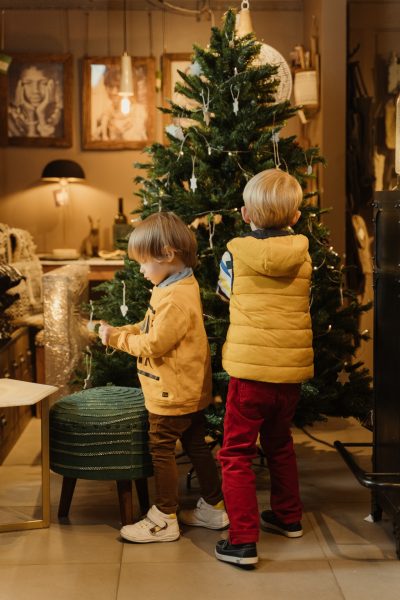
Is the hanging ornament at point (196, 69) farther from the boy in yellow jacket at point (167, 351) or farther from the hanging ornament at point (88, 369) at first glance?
the hanging ornament at point (88, 369)

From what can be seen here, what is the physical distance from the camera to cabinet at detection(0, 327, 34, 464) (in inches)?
181

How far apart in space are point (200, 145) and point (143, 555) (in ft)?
5.51

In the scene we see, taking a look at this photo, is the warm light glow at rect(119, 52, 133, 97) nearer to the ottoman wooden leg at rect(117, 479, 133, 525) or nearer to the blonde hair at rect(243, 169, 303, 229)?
the blonde hair at rect(243, 169, 303, 229)

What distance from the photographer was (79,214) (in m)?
7.55

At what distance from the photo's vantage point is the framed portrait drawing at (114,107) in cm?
741

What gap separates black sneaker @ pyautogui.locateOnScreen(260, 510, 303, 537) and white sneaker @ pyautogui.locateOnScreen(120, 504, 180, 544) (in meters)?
0.37

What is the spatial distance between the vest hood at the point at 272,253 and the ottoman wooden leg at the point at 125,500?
3.26 ft

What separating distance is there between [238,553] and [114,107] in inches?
204

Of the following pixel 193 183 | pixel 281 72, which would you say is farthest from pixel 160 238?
pixel 281 72

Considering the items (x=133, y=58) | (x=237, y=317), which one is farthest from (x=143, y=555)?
(x=133, y=58)

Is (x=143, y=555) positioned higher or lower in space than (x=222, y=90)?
lower

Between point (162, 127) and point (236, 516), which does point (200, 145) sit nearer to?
point (236, 516)

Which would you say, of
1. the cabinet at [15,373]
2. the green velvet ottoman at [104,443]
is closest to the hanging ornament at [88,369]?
the green velvet ottoman at [104,443]

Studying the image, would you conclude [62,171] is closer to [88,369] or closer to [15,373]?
[15,373]
